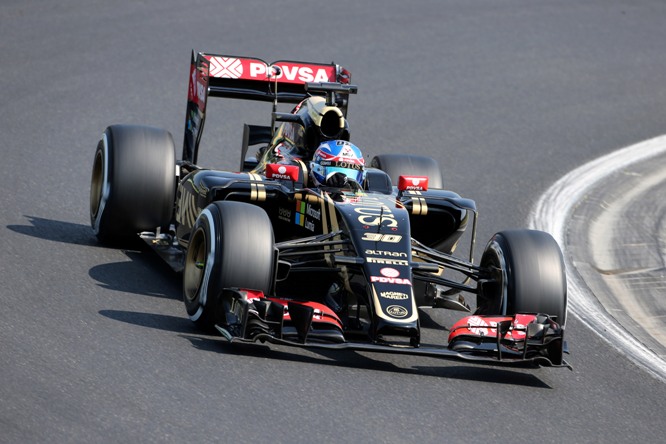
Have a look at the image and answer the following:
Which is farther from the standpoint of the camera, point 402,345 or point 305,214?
point 305,214

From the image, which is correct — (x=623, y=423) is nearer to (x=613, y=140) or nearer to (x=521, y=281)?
(x=521, y=281)

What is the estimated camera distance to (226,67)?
12.1 meters

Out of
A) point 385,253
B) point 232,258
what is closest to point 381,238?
point 385,253

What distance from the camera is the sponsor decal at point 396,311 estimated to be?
8.34 meters

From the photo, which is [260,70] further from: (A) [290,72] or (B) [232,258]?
(B) [232,258]

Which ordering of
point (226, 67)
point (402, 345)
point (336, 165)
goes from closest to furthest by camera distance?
point (402, 345) → point (336, 165) → point (226, 67)

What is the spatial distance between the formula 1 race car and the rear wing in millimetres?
32

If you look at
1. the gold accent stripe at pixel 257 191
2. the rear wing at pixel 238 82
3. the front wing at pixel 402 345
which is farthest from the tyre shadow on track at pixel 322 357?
the rear wing at pixel 238 82

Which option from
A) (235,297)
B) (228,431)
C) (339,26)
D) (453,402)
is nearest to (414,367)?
(453,402)

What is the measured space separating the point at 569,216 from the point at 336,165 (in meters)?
4.72

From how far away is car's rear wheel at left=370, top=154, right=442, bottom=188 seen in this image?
11.8m

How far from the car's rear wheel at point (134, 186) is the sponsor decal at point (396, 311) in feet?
10.4

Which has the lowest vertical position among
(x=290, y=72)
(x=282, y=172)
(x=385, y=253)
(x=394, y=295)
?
(x=394, y=295)

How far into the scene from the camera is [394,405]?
24.8 ft
